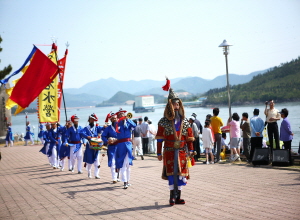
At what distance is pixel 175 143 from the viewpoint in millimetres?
7879

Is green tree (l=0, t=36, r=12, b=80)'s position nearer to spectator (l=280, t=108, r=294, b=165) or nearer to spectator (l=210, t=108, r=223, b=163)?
spectator (l=210, t=108, r=223, b=163)

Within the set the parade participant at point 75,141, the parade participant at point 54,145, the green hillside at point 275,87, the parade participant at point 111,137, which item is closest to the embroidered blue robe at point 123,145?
the parade participant at point 111,137

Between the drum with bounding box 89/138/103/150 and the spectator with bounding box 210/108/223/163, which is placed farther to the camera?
the spectator with bounding box 210/108/223/163

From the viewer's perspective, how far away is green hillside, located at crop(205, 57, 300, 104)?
56281mm

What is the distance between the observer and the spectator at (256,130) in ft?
42.3

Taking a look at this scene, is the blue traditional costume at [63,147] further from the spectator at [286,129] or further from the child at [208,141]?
the spectator at [286,129]

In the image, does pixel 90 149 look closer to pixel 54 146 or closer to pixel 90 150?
pixel 90 150

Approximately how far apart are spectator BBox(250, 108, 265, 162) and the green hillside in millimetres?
45127

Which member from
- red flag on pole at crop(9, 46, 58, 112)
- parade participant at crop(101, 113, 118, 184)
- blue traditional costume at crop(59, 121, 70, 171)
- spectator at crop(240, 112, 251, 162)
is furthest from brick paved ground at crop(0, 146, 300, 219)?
red flag on pole at crop(9, 46, 58, 112)

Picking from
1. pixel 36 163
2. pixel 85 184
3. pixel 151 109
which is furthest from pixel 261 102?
pixel 151 109

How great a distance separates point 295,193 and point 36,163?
13.5m

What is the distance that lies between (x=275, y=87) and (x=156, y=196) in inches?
2223

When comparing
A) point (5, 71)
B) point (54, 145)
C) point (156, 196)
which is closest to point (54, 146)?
point (54, 145)

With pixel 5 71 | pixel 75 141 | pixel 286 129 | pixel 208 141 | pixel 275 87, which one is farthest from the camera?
pixel 275 87
